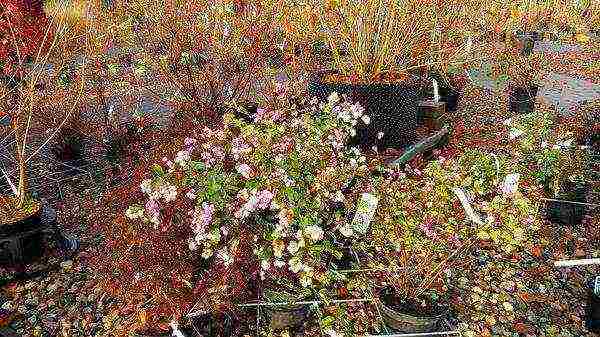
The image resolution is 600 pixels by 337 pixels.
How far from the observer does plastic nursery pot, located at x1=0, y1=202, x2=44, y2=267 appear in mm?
3250

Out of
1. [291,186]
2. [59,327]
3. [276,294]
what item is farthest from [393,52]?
[59,327]

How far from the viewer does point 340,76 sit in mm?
4641

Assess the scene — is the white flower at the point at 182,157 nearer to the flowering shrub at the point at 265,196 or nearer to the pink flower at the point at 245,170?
the flowering shrub at the point at 265,196

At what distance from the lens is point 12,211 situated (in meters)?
3.40

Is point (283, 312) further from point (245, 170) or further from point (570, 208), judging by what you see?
point (570, 208)

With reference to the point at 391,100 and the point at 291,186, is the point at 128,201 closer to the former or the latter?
the point at 291,186

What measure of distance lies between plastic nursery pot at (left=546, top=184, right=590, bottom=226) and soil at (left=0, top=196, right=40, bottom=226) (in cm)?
374

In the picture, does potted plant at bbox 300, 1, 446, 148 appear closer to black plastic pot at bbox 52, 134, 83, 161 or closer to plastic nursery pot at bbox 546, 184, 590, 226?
plastic nursery pot at bbox 546, 184, 590, 226

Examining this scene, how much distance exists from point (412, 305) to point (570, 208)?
184 cm

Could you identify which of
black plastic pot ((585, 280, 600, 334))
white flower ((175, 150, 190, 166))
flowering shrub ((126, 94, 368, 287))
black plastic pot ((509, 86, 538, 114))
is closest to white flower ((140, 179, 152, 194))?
flowering shrub ((126, 94, 368, 287))

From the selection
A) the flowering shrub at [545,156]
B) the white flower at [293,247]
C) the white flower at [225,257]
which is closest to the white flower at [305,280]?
the white flower at [293,247]

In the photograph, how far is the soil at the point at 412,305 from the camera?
265cm

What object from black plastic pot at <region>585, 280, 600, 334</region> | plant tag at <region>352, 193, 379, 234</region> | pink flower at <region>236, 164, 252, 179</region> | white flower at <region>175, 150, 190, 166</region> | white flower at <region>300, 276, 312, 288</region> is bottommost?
black plastic pot at <region>585, 280, 600, 334</region>

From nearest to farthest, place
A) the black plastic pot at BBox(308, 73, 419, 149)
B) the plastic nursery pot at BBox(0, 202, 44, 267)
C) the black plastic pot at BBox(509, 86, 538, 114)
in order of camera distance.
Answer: the plastic nursery pot at BBox(0, 202, 44, 267), the black plastic pot at BBox(308, 73, 419, 149), the black plastic pot at BBox(509, 86, 538, 114)
